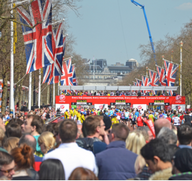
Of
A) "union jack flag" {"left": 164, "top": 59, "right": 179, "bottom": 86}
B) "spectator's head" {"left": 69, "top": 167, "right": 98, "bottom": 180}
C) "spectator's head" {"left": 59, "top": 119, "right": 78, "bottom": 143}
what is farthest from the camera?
"union jack flag" {"left": 164, "top": 59, "right": 179, "bottom": 86}

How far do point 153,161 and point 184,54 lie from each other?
47.3 metres

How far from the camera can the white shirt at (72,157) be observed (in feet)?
14.7

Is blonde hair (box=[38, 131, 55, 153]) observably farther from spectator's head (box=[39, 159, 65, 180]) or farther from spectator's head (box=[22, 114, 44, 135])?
spectator's head (box=[39, 159, 65, 180])

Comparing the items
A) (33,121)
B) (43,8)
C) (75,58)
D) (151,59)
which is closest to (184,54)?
(151,59)

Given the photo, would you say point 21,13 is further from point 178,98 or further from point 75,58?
point 75,58

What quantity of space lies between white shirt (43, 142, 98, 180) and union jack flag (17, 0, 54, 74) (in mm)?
11068

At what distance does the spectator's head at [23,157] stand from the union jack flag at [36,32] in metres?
11.2

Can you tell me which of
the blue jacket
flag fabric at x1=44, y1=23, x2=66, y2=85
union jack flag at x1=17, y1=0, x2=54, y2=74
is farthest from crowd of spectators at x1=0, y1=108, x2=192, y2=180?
flag fabric at x1=44, y1=23, x2=66, y2=85

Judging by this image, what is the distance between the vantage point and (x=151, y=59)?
226 feet

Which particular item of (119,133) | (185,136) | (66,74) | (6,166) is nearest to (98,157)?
(119,133)

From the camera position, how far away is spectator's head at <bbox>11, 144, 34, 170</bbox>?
13.9ft

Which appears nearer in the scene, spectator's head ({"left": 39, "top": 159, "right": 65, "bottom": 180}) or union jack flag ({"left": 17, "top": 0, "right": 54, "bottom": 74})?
spectator's head ({"left": 39, "top": 159, "right": 65, "bottom": 180})

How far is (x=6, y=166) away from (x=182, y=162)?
73.5 inches

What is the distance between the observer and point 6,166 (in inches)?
160
